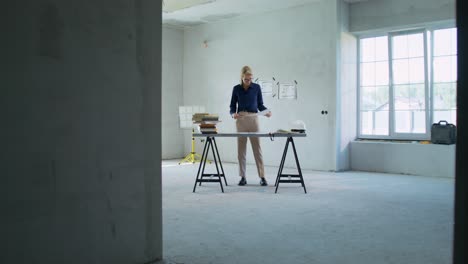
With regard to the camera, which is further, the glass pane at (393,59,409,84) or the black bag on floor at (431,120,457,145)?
the glass pane at (393,59,409,84)

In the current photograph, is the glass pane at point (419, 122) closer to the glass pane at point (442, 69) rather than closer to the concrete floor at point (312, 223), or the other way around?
the glass pane at point (442, 69)

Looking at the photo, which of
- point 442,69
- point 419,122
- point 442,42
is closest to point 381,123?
point 419,122

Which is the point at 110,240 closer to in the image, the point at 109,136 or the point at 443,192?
the point at 109,136

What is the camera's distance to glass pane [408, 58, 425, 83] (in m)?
7.16

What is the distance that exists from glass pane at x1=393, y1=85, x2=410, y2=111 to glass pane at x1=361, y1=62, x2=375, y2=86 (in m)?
0.46

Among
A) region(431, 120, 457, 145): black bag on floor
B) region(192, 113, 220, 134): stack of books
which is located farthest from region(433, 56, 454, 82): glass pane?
region(192, 113, 220, 134): stack of books

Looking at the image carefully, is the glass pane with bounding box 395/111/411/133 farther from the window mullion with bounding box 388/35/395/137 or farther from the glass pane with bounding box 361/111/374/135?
the glass pane with bounding box 361/111/374/135

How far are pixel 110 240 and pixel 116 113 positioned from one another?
0.73 metres

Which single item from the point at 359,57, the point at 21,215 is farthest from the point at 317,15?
the point at 21,215

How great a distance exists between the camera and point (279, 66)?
8.27 m

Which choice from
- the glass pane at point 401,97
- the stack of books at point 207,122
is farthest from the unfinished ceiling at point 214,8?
the stack of books at point 207,122

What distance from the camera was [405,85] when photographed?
7355 millimetres

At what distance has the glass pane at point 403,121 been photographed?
288 inches

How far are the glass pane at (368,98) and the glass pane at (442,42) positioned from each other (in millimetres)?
1236
